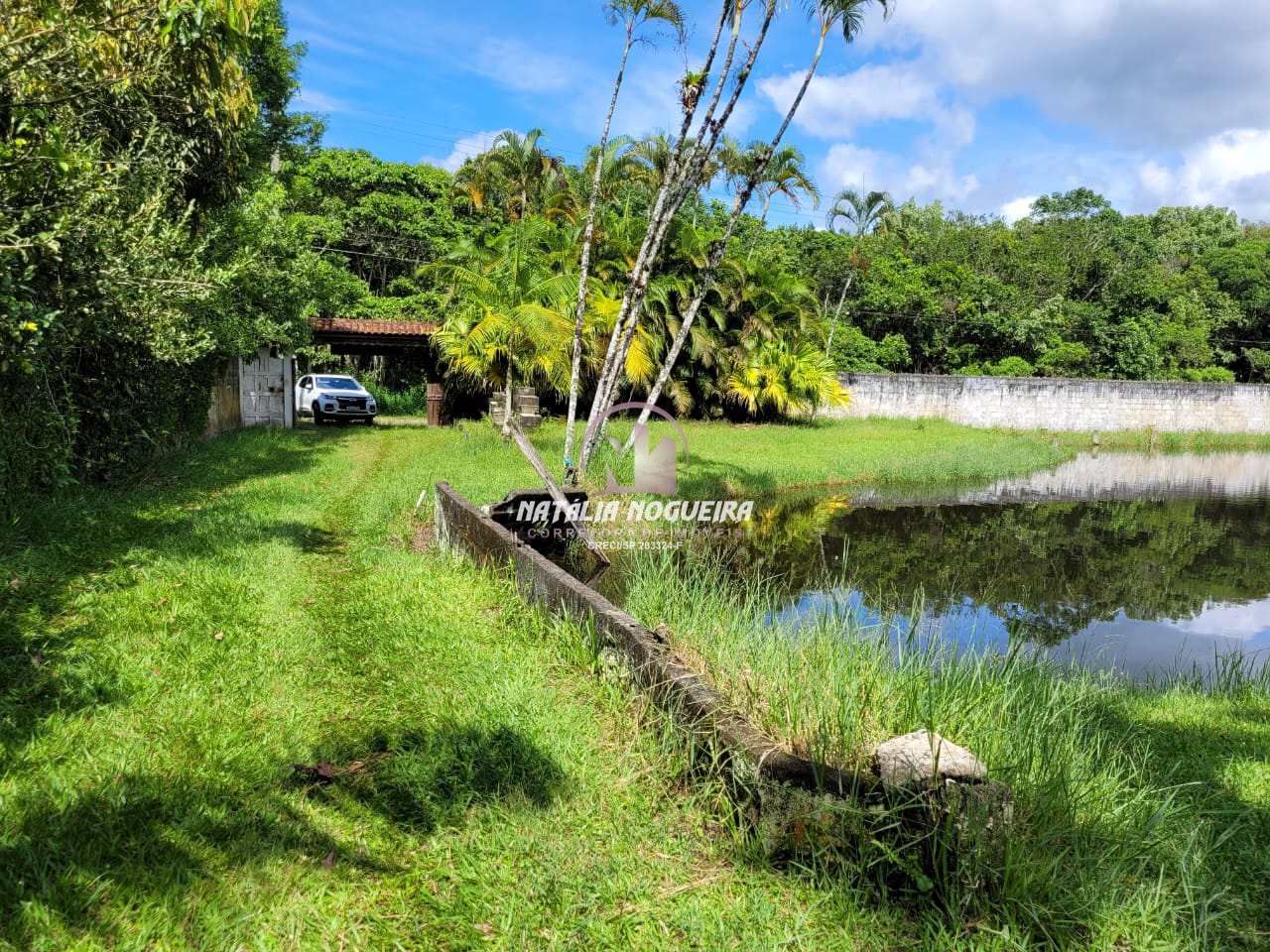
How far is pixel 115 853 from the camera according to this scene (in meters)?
2.59

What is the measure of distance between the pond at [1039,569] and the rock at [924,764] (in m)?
1.06

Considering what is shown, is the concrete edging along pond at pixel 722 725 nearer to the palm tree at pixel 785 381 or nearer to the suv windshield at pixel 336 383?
the suv windshield at pixel 336 383

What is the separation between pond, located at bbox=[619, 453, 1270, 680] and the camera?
7.09 metres

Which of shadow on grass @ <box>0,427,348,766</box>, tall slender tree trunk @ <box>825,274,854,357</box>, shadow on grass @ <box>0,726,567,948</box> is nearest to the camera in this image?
shadow on grass @ <box>0,726,567,948</box>

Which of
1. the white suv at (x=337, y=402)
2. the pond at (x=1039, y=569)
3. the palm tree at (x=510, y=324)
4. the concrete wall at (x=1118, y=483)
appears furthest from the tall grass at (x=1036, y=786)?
the white suv at (x=337, y=402)

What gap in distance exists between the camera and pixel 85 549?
604 centimetres

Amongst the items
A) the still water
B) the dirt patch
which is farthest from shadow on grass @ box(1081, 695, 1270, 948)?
the dirt patch

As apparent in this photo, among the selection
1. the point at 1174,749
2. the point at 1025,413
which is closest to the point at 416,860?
the point at 1174,749

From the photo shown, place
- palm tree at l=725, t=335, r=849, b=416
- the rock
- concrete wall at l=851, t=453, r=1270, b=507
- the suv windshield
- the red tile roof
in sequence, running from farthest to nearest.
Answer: palm tree at l=725, t=335, r=849, b=416, the suv windshield, the red tile roof, concrete wall at l=851, t=453, r=1270, b=507, the rock

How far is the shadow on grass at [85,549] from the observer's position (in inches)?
145

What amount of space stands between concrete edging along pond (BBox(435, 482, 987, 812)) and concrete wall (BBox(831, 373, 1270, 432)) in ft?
77.7

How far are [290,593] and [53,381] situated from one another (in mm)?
3560

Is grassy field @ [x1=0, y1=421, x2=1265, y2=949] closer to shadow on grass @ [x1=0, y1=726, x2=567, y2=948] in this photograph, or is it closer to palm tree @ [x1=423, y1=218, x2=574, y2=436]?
shadow on grass @ [x1=0, y1=726, x2=567, y2=948]

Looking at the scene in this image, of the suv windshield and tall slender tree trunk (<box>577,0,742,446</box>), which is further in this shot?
the suv windshield
